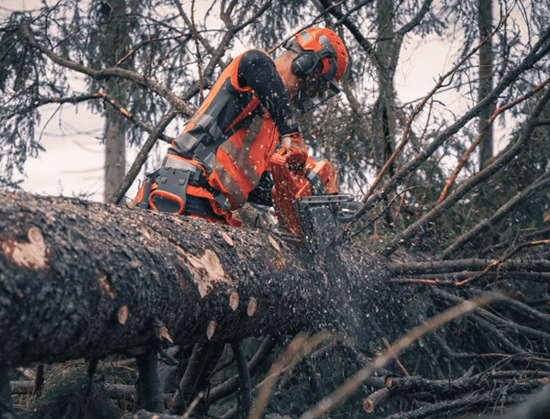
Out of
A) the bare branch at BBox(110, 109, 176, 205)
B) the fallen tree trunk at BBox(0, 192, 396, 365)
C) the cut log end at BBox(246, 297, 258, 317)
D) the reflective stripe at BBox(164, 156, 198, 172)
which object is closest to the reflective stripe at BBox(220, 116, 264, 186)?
the reflective stripe at BBox(164, 156, 198, 172)

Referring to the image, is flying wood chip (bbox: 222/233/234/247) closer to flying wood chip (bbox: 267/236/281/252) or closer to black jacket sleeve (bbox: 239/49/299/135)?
flying wood chip (bbox: 267/236/281/252)

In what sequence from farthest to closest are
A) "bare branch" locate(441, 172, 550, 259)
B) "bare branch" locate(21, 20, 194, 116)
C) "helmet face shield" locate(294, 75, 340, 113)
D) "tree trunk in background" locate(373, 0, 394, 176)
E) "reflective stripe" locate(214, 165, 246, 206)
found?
1. "bare branch" locate(21, 20, 194, 116)
2. "tree trunk in background" locate(373, 0, 394, 176)
3. "helmet face shield" locate(294, 75, 340, 113)
4. "bare branch" locate(441, 172, 550, 259)
5. "reflective stripe" locate(214, 165, 246, 206)

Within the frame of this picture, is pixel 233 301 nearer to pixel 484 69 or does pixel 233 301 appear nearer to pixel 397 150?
pixel 397 150

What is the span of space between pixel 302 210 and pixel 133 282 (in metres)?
1.11

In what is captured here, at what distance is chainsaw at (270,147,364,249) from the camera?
2.33 m

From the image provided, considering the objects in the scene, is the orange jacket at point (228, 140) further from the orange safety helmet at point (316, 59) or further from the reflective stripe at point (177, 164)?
the orange safety helmet at point (316, 59)

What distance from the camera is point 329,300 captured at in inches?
93.9

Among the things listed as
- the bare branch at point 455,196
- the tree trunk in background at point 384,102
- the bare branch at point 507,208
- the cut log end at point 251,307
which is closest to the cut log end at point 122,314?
the cut log end at point 251,307

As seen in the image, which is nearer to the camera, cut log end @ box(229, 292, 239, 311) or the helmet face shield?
cut log end @ box(229, 292, 239, 311)

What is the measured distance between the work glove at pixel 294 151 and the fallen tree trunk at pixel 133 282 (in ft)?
1.64

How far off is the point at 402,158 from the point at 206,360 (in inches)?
97.8

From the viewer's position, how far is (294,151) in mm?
2551

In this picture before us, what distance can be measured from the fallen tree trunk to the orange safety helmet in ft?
3.82

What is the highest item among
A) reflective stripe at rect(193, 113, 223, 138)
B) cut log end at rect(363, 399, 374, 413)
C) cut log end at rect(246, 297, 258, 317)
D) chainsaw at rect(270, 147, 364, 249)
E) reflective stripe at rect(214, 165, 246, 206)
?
reflective stripe at rect(193, 113, 223, 138)
